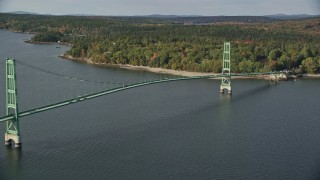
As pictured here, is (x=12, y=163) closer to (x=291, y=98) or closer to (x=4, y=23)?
(x=291, y=98)

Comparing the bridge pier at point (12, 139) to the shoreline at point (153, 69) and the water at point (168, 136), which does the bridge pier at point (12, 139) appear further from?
the shoreline at point (153, 69)

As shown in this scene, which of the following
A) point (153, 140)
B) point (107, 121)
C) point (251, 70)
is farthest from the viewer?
point (251, 70)

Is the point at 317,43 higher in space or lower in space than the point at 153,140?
higher

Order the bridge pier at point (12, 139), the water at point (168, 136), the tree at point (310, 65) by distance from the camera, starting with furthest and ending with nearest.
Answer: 1. the tree at point (310, 65)
2. the bridge pier at point (12, 139)
3. the water at point (168, 136)

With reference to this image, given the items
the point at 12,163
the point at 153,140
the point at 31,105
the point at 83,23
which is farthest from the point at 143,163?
the point at 83,23

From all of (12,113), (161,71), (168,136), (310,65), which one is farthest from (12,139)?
(310,65)

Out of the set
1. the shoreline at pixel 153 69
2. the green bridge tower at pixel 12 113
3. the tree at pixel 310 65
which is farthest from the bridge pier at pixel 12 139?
the tree at pixel 310 65

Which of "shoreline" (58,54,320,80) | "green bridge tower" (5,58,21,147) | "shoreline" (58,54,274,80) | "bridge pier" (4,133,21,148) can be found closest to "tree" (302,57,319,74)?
"shoreline" (58,54,320,80)

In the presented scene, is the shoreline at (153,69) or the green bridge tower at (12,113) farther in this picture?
the shoreline at (153,69)
